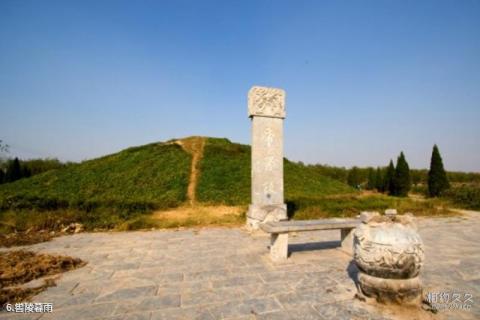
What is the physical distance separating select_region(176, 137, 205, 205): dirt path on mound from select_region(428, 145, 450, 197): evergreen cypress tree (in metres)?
19.1

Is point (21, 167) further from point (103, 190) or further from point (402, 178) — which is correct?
point (402, 178)

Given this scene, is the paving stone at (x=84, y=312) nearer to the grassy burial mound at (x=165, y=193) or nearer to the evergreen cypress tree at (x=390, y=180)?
the grassy burial mound at (x=165, y=193)

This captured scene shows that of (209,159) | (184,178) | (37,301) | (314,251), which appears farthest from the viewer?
(209,159)

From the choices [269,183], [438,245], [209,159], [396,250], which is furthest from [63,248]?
[209,159]

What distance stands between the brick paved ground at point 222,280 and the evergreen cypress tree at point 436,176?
1852 centimetres

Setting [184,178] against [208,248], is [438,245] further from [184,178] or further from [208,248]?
[184,178]

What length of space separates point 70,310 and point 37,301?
568 mm

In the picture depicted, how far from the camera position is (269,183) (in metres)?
6.90

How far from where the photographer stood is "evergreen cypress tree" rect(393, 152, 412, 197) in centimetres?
2381

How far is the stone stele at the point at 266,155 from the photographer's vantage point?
22.3ft

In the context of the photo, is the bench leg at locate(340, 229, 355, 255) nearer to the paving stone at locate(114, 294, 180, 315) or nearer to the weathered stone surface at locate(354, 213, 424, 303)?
the weathered stone surface at locate(354, 213, 424, 303)

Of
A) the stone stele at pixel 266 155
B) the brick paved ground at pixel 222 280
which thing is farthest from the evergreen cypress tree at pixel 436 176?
the stone stele at pixel 266 155

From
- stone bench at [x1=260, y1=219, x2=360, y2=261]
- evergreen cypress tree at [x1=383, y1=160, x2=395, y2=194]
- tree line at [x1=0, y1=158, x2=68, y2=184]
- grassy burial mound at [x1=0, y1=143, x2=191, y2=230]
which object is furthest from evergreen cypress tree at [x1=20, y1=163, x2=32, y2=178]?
evergreen cypress tree at [x1=383, y1=160, x2=395, y2=194]

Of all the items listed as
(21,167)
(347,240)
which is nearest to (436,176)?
(347,240)
